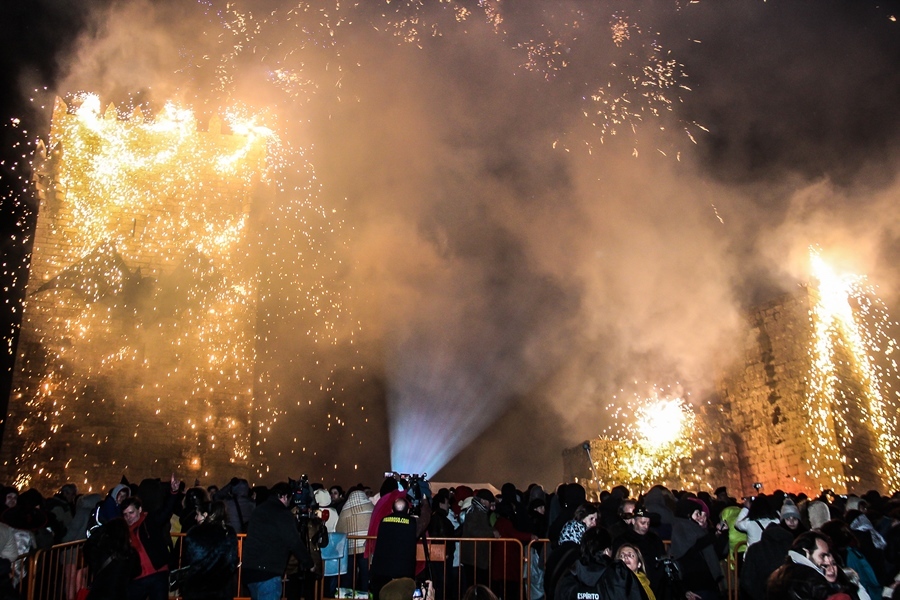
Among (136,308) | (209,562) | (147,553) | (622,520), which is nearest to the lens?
(209,562)

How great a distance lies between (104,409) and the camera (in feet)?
48.5

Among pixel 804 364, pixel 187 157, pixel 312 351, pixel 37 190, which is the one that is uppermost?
pixel 187 157

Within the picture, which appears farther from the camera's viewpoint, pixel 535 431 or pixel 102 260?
pixel 535 431

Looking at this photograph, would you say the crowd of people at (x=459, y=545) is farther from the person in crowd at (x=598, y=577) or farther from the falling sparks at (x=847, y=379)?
the falling sparks at (x=847, y=379)

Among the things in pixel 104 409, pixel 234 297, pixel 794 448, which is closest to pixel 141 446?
pixel 104 409

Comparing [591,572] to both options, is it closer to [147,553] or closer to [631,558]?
[631,558]

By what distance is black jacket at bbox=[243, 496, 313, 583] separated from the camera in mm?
5117

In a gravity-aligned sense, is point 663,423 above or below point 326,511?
above

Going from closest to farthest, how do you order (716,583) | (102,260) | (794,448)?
(716,583)
(794,448)
(102,260)

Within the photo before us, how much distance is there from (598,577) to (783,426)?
33.9 feet

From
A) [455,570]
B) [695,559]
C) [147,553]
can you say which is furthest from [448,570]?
[147,553]

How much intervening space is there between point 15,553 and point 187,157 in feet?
42.2

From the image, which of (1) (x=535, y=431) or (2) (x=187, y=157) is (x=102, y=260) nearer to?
(2) (x=187, y=157)

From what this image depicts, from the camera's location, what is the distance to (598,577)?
389cm
